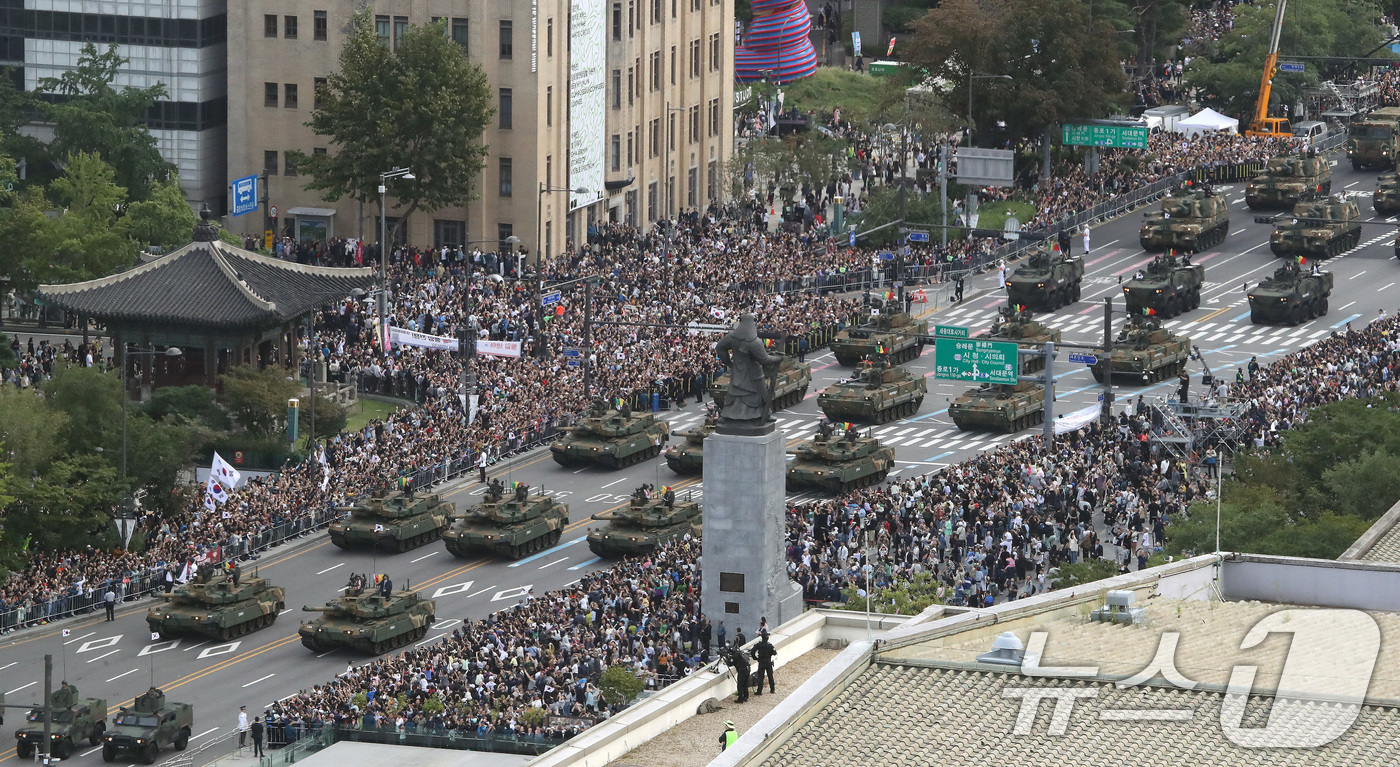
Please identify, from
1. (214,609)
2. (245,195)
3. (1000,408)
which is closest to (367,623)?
(214,609)

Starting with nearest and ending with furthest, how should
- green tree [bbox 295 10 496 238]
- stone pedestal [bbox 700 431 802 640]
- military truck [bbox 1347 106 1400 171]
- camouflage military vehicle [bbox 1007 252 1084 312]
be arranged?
stone pedestal [bbox 700 431 802 640] → camouflage military vehicle [bbox 1007 252 1084 312] → green tree [bbox 295 10 496 238] → military truck [bbox 1347 106 1400 171]

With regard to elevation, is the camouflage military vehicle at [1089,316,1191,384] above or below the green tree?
below

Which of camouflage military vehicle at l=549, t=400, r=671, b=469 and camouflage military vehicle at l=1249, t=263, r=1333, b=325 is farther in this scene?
camouflage military vehicle at l=1249, t=263, r=1333, b=325

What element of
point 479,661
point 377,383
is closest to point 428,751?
point 479,661

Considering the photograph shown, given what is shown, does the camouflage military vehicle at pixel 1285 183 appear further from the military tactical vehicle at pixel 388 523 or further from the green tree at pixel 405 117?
the military tactical vehicle at pixel 388 523

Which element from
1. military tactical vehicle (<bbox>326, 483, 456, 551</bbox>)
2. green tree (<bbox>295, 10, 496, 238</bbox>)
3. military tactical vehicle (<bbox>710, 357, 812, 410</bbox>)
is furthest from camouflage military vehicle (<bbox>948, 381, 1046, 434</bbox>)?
green tree (<bbox>295, 10, 496, 238</bbox>)

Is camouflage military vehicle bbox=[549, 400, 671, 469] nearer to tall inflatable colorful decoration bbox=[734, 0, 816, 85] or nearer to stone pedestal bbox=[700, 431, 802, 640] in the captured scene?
stone pedestal bbox=[700, 431, 802, 640]

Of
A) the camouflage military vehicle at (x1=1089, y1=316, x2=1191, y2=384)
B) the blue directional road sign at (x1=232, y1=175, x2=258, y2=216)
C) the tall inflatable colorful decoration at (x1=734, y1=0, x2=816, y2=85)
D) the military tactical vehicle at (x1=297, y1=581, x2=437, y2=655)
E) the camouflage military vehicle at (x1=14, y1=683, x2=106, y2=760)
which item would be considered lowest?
the camouflage military vehicle at (x1=14, y1=683, x2=106, y2=760)
